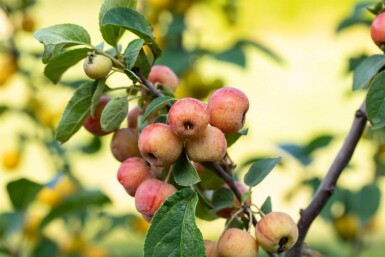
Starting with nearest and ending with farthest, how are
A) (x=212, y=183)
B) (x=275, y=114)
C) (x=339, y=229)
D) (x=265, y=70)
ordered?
(x=212, y=183), (x=339, y=229), (x=275, y=114), (x=265, y=70)

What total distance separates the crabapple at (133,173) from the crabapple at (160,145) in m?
0.05

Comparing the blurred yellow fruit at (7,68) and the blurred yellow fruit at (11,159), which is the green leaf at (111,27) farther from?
the blurred yellow fruit at (11,159)

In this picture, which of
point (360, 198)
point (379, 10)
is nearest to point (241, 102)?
point (379, 10)

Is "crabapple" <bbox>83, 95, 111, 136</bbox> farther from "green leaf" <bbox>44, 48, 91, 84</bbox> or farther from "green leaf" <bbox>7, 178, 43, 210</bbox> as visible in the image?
"green leaf" <bbox>7, 178, 43, 210</bbox>

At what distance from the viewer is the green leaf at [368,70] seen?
989 millimetres

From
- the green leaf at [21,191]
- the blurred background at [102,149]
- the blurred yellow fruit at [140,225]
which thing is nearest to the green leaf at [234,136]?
the blurred background at [102,149]

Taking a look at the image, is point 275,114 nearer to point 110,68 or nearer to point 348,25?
point 348,25

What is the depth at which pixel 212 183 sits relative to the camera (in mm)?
995

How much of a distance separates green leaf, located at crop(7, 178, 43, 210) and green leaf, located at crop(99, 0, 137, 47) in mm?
582

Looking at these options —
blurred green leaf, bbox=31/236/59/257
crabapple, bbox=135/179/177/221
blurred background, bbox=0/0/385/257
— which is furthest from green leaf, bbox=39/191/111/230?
crabapple, bbox=135/179/177/221

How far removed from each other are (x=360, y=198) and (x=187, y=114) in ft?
3.69

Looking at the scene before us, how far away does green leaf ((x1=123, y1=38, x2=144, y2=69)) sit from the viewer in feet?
2.94

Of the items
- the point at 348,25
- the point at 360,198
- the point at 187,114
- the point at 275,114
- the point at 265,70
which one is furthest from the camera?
the point at 265,70

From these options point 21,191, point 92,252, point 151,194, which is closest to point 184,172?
point 151,194
